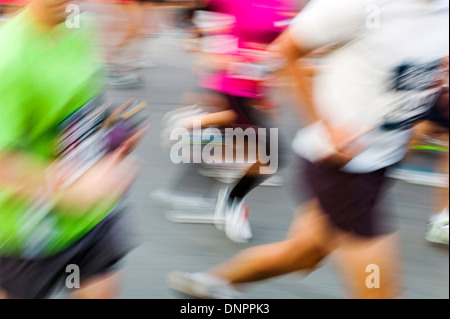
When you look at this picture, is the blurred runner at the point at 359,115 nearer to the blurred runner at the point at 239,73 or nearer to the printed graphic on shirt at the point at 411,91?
the printed graphic on shirt at the point at 411,91

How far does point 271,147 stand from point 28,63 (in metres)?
2.05

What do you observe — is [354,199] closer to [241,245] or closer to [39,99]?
[39,99]

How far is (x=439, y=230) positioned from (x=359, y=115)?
5.60ft

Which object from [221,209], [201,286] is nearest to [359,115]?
[201,286]

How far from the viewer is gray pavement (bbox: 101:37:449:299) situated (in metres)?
3.40

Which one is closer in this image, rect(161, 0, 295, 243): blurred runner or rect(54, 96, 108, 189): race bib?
rect(54, 96, 108, 189): race bib

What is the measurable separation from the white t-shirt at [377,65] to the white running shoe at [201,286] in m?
0.80

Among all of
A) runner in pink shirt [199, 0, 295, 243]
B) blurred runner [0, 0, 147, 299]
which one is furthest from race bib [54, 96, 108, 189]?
runner in pink shirt [199, 0, 295, 243]

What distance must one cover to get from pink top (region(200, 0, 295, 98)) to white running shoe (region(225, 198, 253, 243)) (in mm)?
597

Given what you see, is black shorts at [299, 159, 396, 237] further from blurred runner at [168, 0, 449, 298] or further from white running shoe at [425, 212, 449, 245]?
white running shoe at [425, 212, 449, 245]

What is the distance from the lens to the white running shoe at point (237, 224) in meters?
3.80

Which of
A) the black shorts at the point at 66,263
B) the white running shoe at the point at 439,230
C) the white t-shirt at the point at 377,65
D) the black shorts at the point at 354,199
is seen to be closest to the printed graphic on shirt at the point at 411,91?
the white t-shirt at the point at 377,65

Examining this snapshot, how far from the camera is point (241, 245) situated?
12.4 feet
